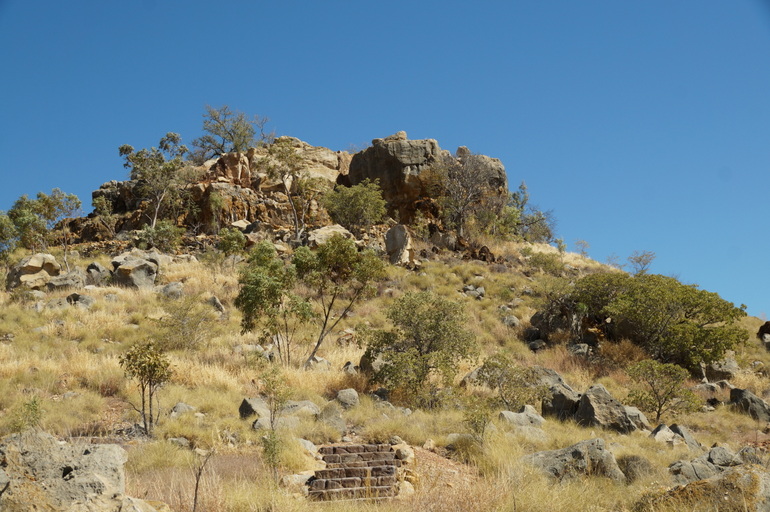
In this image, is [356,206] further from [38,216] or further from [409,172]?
[38,216]

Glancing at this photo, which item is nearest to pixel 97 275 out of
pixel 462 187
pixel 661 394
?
pixel 462 187

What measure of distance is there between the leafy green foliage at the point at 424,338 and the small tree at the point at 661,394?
158 inches

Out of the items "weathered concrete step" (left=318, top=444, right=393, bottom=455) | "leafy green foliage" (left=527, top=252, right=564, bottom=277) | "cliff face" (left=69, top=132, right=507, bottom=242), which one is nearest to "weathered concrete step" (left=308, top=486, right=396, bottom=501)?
"weathered concrete step" (left=318, top=444, right=393, bottom=455)

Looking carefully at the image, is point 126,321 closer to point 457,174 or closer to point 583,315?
point 583,315

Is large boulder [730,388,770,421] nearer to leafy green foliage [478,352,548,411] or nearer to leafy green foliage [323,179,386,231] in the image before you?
leafy green foliage [478,352,548,411]

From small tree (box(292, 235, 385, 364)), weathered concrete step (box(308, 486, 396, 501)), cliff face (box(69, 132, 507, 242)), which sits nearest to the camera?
weathered concrete step (box(308, 486, 396, 501))

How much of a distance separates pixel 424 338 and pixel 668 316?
28.7 ft

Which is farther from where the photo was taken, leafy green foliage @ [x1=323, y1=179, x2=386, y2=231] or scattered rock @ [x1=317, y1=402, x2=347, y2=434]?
leafy green foliage @ [x1=323, y1=179, x2=386, y2=231]

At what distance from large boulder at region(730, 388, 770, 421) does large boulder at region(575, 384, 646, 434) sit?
13.2 feet

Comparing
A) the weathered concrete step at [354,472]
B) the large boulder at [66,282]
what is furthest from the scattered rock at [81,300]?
the weathered concrete step at [354,472]

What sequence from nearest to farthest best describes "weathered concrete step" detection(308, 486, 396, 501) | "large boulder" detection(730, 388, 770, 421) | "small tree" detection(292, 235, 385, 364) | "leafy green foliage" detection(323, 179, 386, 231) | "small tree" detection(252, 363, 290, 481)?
"weathered concrete step" detection(308, 486, 396, 501)
"small tree" detection(252, 363, 290, 481)
"large boulder" detection(730, 388, 770, 421)
"small tree" detection(292, 235, 385, 364)
"leafy green foliage" detection(323, 179, 386, 231)

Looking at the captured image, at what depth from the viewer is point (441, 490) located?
626 centimetres

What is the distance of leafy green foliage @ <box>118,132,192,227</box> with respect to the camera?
35062 mm

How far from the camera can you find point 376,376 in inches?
515
